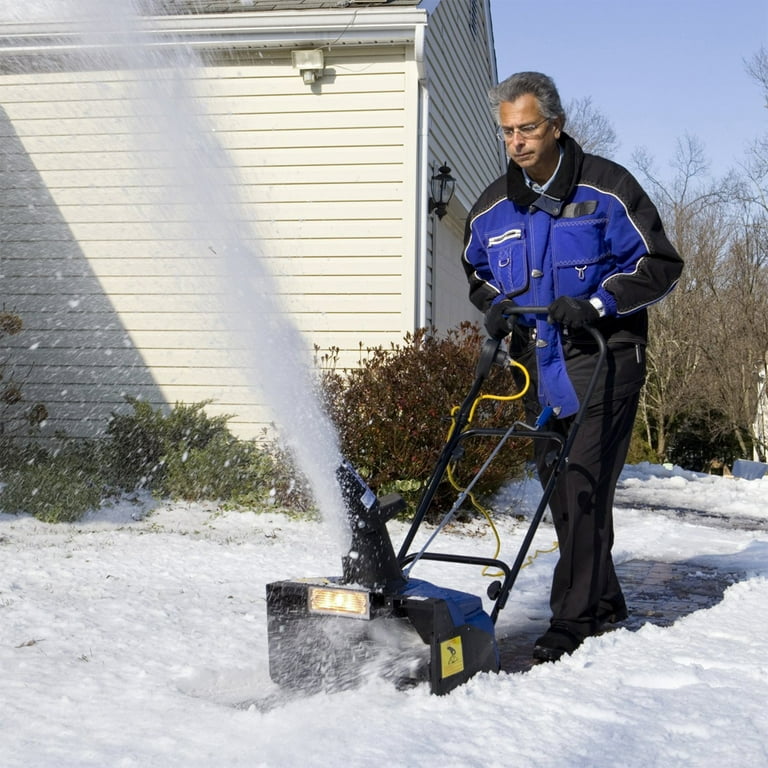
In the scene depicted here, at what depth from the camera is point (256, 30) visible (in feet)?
26.9

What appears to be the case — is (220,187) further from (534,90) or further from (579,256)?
(579,256)

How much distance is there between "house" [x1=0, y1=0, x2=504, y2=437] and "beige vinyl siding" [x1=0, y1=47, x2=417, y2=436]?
0.04ft

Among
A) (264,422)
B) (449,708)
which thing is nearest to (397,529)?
(264,422)

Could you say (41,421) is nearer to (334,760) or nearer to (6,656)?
(6,656)

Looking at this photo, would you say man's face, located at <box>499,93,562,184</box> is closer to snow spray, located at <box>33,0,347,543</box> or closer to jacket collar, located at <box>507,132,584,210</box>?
jacket collar, located at <box>507,132,584,210</box>

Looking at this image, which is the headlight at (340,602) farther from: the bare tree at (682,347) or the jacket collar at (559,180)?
the bare tree at (682,347)

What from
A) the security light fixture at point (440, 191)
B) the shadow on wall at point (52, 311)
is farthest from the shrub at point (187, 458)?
the security light fixture at point (440, 191)

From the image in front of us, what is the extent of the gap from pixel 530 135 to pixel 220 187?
4.48 meters

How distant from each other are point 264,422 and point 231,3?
11.5 feet

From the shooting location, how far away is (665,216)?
84.0 ft

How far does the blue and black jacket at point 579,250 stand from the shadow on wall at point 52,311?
5543mm

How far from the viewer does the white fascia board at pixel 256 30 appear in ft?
26.6

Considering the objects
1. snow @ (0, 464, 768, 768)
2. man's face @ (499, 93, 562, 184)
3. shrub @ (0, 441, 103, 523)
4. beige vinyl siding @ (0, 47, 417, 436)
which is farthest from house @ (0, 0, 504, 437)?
man's face @ (499, 93, 562, 184)

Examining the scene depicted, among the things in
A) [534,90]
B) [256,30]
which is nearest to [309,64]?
[256,30]
